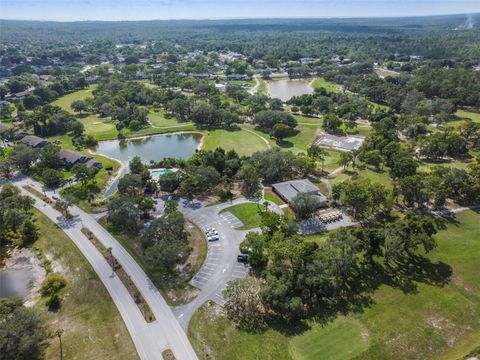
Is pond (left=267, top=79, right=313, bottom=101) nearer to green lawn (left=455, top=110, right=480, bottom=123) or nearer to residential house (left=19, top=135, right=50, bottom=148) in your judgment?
green lawn (left=455, top=110, right=480, bottom=123)

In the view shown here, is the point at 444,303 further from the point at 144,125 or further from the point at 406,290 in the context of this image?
the point at 144,125

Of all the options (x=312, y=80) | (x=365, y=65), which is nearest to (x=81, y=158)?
(x=312, y=80)

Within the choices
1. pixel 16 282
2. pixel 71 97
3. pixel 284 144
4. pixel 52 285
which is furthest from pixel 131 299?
pixel 71 97

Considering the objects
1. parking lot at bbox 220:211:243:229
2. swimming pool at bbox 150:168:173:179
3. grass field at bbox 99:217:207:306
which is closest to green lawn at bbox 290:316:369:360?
grass field at bbox 99:217:207:306

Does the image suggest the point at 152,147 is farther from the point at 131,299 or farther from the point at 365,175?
the point at 131,299

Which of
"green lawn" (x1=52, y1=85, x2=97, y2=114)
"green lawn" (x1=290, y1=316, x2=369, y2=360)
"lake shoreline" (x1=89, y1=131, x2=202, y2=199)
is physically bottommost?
"lake shoreline" (x1=89, y1=131, x2=202, y2=199)

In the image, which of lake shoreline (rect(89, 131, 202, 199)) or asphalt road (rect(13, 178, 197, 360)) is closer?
asphalt road (rect(13, 178, 197, 360))
